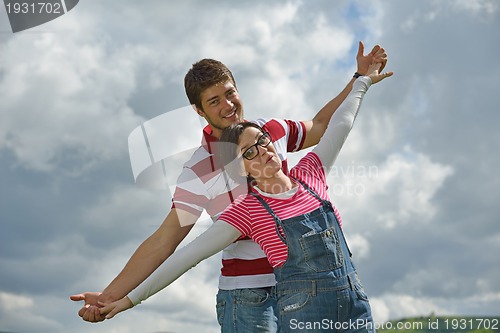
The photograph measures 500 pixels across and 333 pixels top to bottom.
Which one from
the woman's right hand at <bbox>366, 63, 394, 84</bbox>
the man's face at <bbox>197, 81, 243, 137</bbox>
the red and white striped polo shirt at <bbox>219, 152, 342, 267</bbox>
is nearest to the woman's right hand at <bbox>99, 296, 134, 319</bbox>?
the red and white striped polo shirt at <bbox>219, 152, 342, 267</bbox>

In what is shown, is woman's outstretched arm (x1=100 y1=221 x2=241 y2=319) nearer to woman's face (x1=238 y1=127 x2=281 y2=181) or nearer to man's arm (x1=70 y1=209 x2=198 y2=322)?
woman's face (x1=238 y1=127 x2=281 y2=181)

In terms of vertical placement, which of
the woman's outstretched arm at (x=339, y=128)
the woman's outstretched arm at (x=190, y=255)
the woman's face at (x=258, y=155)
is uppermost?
the woman's outstretched arm at (x=339, y=128)

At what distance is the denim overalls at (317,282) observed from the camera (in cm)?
384

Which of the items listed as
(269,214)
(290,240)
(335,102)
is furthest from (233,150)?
(335,102)

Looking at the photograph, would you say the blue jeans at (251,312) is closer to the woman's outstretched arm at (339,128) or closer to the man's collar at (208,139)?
the woman's outstretched arm at (339,128)

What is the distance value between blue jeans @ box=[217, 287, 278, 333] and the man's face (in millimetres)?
1360

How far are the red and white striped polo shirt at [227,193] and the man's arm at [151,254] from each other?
0.12 metres

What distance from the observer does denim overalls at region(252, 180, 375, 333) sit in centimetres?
384

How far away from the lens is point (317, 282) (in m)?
3.87

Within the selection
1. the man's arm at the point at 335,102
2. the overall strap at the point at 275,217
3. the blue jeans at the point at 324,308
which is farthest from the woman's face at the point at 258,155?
the man's arm at the point at 335,102

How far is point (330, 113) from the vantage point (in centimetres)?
560

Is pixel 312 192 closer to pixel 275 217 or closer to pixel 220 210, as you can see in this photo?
pixel 275 217

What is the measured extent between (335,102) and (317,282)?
2.10 m

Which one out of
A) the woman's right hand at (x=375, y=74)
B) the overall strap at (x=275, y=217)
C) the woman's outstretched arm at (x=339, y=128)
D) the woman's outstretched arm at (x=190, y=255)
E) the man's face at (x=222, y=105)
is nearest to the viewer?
the overall strap at (x=275, y=217)
